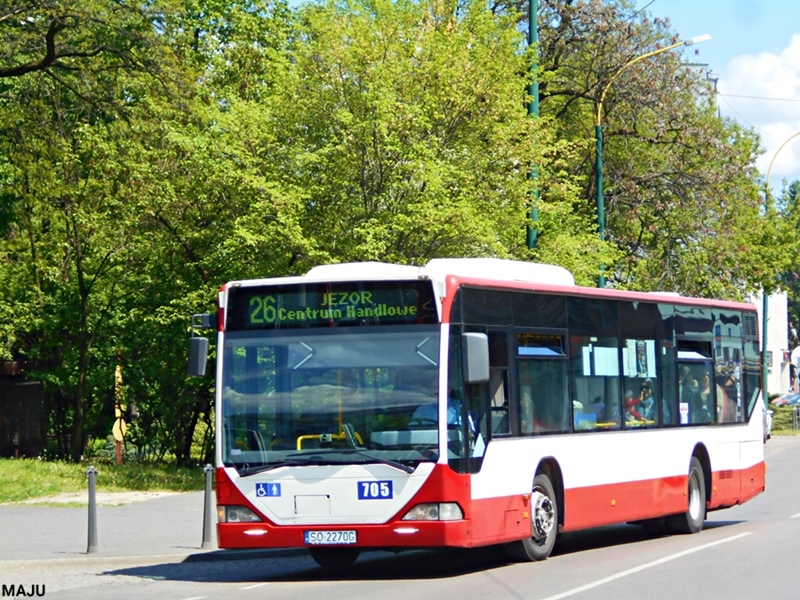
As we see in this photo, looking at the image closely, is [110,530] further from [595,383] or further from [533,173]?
[533,173]

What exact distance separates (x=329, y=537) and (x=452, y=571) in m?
1.67

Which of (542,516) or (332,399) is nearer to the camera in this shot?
(332,399)

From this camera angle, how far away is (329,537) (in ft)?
43.1

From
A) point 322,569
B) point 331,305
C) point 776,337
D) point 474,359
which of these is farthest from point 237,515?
point 776,337

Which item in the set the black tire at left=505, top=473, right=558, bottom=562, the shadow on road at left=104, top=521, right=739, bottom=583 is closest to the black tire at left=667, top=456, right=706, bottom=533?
the shadow on road at left=104, top=521, right=739, bottom=583

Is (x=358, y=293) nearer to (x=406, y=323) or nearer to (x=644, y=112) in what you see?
(x=406, y=323)

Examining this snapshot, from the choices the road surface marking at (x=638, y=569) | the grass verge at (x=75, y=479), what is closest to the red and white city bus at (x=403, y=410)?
the road surface marking at (x=638, y=569)

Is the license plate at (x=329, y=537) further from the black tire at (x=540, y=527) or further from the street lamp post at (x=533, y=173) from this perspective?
the street lamp post at (x=533, y=173)

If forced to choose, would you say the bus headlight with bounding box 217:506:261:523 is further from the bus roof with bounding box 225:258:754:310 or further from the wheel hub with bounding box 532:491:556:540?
the wheel hub with bounding box 532:491:556:540

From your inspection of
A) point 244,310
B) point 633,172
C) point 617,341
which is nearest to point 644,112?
point 633,172

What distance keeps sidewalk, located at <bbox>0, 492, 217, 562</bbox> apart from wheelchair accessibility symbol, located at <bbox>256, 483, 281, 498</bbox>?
2741 mm

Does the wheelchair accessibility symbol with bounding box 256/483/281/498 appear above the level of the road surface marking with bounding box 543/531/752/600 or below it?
above

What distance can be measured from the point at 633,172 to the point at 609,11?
477 centimetres

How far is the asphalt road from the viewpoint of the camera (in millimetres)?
12000
